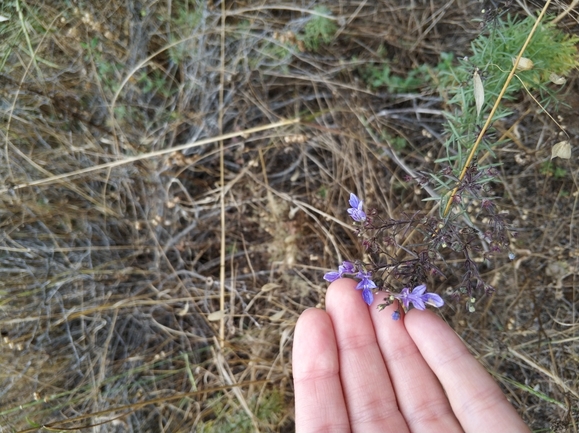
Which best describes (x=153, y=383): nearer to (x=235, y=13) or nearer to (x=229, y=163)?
(x=229, y=163)

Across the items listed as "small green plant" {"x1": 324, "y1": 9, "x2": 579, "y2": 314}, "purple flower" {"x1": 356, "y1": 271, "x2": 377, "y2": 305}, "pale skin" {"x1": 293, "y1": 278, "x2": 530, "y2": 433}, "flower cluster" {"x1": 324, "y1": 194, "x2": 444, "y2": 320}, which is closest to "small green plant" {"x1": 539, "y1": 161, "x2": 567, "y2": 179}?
"small green plant" {"x1": 324, "y1": 9, "x2": 579, "y2": 314}

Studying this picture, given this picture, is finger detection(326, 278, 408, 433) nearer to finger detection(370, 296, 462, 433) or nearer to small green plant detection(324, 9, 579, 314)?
finger detection(370, 296, 462, 433)

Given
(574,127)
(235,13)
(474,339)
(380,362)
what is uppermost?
(235,13)

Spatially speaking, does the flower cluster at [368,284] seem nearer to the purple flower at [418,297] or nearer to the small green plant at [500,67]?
the purple flower at [418,297]

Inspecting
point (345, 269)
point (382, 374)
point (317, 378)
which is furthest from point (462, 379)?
point (345, 269)

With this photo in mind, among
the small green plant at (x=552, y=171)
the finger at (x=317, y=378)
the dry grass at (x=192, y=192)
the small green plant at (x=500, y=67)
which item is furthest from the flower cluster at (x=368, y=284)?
the small green plant at (x=552, y=171)

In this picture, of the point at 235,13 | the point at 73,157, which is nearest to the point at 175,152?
the point at 73,157
